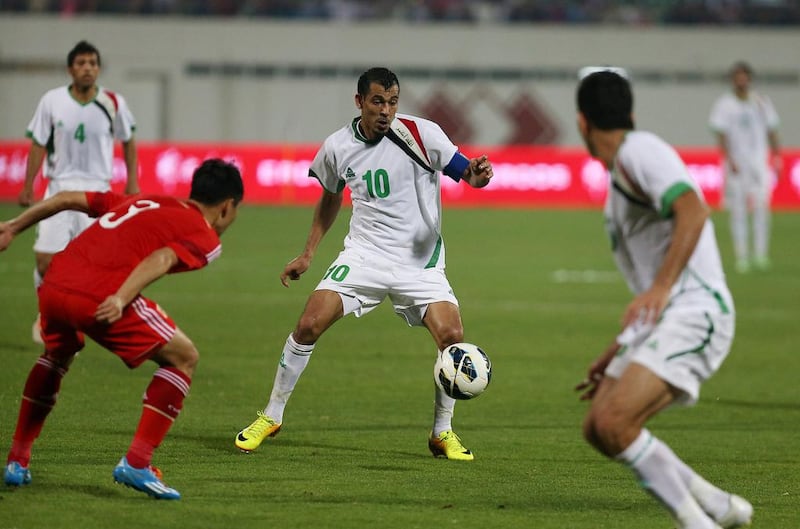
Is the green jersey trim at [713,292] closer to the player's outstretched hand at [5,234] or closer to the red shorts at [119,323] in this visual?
the red shorts at [119,323]

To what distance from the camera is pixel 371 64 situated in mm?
42062

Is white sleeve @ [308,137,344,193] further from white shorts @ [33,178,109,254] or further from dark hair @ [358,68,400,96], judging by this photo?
white shorts @ [33,178,109,254]

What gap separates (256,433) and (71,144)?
468cm

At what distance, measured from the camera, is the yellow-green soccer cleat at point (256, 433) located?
317 inches

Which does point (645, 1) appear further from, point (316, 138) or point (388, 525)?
point (388, 525)

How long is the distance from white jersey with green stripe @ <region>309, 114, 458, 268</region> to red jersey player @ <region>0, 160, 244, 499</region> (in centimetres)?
182

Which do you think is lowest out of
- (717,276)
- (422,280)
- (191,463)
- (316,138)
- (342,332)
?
(316,138)

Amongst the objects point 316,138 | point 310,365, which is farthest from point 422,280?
point 316,138

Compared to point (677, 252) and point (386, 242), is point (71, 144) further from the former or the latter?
point (677, 252)

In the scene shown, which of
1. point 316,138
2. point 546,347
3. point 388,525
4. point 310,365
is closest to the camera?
point 388,525

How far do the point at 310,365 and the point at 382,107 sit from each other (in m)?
4.16

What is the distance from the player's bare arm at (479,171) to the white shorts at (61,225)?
16.3ft

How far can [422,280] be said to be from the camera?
8305mm

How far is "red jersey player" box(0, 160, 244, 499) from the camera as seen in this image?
20.4ft
